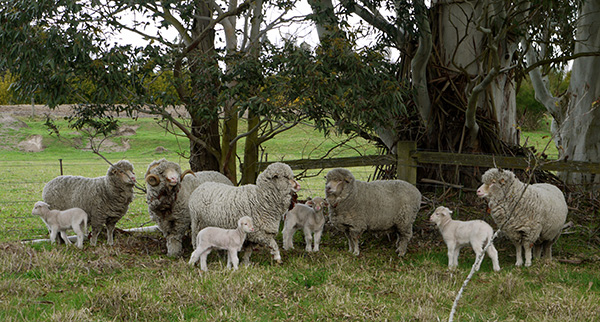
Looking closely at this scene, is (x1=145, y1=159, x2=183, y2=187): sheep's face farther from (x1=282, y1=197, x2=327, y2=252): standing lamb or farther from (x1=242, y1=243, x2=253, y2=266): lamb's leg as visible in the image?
(x1=282, y1=197, x2=327, y2=252): standing lamb

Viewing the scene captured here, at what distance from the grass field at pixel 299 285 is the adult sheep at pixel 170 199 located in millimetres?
336

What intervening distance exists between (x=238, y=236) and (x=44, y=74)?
12.1 ft

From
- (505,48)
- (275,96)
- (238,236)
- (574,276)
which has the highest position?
(505,48)

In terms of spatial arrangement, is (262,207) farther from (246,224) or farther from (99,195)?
(99,195)

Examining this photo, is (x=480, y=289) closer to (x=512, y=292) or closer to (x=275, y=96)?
(x=512, y=292)

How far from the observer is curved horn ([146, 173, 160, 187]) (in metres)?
7.06

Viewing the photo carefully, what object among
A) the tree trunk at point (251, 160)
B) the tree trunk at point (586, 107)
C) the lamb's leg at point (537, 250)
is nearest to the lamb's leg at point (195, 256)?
the tree trunk at point (251, 160)

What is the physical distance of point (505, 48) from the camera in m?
10.5

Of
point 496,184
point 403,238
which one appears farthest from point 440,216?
point 403,238

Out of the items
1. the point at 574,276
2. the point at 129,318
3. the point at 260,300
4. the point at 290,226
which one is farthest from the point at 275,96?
the point at 574,276

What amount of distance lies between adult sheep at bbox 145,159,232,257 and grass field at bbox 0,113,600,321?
0.34 m

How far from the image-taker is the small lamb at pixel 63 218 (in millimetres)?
7512

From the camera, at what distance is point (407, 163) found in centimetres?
848

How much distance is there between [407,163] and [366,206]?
135 centimetres
